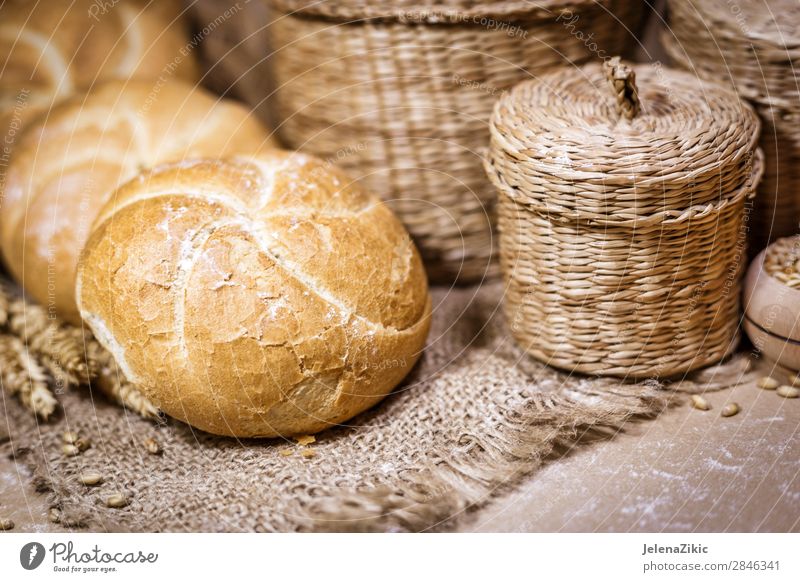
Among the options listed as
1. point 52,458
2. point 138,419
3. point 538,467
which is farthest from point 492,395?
point 52,458

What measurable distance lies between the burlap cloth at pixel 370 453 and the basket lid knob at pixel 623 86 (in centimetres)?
46

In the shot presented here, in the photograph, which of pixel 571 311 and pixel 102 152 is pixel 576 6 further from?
pixel 102 152

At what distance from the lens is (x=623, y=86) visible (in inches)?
47.5

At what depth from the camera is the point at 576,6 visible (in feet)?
4.60

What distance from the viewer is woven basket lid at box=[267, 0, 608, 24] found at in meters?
1.38

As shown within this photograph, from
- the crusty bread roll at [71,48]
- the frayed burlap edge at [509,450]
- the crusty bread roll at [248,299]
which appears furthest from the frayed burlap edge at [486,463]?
the crusty bread roll at [71,48]

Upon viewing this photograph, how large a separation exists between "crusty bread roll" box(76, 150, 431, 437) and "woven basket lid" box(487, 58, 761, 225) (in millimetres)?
274

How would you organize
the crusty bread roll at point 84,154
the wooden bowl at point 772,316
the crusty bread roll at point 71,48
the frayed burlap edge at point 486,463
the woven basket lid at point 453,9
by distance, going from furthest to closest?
the crusty bread roll at point 71,48 → the crusty bread roll at point 84,154 → the woven basket lid at point 453,9 → the wooden bowl at point 772,316 → the frayed burlap edge at point 486,463

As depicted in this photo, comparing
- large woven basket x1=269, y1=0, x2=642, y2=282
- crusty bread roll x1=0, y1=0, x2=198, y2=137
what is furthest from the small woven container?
crusty bread roll x1=0, y1=0, x2=198, y2=137

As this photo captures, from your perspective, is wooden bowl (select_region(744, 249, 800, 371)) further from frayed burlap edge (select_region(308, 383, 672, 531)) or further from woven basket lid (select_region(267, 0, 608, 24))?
woven basket lid (select_region(267, 0, 608, 24))

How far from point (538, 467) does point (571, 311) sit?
271mm

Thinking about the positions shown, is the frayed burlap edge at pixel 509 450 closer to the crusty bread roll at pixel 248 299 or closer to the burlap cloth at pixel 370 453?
the burlap cloth at pixel 370 453

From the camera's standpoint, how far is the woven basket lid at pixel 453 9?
4.51ft

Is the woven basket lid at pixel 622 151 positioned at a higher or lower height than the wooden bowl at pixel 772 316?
higher
